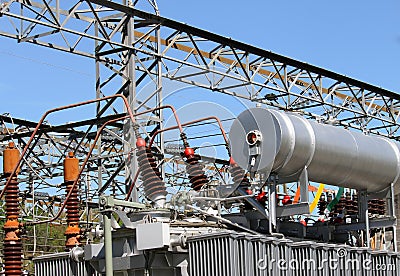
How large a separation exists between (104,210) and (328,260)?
337 cm

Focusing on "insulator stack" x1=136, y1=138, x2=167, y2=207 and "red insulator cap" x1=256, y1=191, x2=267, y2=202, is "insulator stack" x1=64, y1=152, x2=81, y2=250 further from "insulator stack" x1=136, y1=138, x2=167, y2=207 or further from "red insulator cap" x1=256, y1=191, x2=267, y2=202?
"red insulator cap" x1=256, y1=191, x2=267, y2=202

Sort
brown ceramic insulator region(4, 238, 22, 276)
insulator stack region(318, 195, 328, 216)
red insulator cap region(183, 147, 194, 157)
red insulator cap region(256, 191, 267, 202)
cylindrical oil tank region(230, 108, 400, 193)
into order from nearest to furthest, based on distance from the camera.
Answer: red insulator cap region(183, 147, 194, 157), cylindrical oil tank region(230, 108, 400, 193), red insulator cap region(256, 191, 267, 202), brown ceramic insulator region(4, 238, 22, 276), insulator stack region(318, 195, 328, 216)

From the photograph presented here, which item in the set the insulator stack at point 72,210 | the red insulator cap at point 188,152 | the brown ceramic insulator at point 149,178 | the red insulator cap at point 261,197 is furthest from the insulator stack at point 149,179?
the red insulator cap at point 261,197

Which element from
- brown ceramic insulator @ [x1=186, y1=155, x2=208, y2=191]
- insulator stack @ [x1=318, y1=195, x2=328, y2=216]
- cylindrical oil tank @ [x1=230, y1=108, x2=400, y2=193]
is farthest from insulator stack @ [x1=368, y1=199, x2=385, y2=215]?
brown ceramic insulator @ [x1=186, y1=155, x2=208, y2=191]

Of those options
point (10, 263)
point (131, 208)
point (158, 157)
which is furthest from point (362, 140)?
point (158, 157)

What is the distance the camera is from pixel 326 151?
39.1ft

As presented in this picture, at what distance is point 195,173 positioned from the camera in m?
11.3

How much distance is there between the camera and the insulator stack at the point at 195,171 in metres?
11.2

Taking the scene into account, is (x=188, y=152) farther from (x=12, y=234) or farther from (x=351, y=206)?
(x=12, y=234)

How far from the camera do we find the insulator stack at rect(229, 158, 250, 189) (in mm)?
11477

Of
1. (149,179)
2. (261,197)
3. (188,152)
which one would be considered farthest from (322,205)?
(149,179)

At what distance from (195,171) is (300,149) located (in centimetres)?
152

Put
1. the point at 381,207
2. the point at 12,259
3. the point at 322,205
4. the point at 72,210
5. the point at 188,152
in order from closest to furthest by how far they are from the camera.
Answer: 1. the point at 188,152
2. the point at 12,259
3. the point at 381,207
4. the point at 72,210
5. the point at 322,205

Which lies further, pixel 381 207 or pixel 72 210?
pixel 72 210
